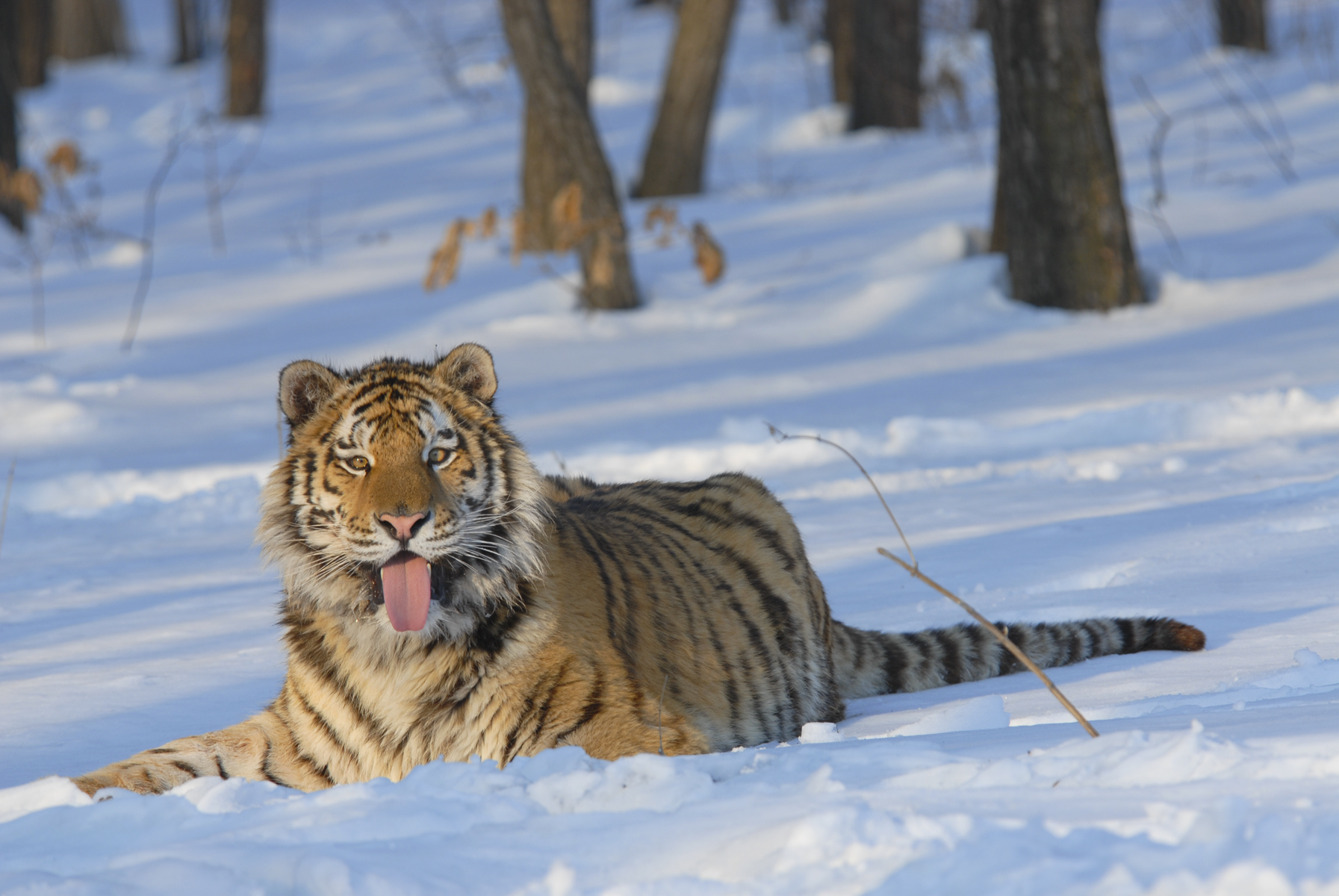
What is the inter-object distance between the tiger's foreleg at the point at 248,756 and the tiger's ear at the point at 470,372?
36.0 inches

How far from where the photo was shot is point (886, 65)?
49.1 ft

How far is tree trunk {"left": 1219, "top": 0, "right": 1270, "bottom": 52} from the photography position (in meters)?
16.2

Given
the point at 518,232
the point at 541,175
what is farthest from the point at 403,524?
the point at 541,175

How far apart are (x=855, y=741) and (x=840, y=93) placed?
15.5 m

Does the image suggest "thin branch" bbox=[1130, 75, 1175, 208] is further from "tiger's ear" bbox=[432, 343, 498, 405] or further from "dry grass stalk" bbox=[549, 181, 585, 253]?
"tiger's ear" bbox=[432, 343, 498, 405]

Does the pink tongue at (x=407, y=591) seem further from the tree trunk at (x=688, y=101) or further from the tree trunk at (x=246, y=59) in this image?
the tree trunk at (x=246, y=59)

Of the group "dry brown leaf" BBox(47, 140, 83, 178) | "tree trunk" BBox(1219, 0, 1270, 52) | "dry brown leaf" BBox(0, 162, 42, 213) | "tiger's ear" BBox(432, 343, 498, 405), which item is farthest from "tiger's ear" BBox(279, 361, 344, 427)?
"tree trunk" BBox(1219, 0, 1270, 52)

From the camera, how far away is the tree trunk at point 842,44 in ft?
50.0

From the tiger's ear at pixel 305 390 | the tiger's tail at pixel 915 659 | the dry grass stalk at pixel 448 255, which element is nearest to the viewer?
the tiger's ear at pixel 305 390

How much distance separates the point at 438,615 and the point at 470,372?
646 millimetres

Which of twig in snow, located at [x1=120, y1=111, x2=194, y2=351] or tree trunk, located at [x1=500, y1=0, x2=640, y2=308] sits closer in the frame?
tree trunk, located at [x1=500, y1=0, x2=640, y2=308]

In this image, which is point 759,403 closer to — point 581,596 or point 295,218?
point 581,596

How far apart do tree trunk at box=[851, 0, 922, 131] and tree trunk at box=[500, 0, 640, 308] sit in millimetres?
6486

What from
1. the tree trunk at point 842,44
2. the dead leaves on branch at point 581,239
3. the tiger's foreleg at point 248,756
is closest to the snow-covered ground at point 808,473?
the tiger's foreleg at point 248,756
